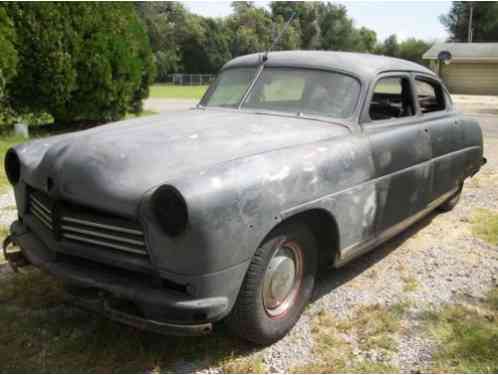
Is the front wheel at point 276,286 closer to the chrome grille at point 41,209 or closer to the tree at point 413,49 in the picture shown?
the chrome grille at point 41,209

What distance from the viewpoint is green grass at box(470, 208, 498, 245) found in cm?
484

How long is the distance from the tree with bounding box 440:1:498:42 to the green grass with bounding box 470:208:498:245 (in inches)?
1930

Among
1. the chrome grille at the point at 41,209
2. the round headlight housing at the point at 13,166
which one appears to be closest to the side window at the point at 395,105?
the chrome grille at the point at 41,209

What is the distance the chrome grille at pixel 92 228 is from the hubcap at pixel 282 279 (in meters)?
0.77

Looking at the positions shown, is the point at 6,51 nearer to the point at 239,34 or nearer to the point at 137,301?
the point at 137,301

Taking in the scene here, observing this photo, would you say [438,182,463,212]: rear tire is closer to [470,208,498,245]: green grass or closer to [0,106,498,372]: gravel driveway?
[0,106,498,372]: gravel driveway

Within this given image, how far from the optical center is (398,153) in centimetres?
381

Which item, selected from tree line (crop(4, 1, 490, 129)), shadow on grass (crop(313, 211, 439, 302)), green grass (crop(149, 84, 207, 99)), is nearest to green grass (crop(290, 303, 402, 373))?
shadow on grass (crop(313, 211, 439, 302))

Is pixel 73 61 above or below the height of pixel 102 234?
above

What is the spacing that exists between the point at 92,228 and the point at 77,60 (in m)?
8.34

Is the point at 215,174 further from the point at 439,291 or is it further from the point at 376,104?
the point at 376,104

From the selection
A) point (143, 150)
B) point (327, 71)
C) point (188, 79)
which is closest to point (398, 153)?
point (327, 71)

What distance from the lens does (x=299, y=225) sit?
9.73 feet

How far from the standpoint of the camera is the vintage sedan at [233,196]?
94.3 inches
